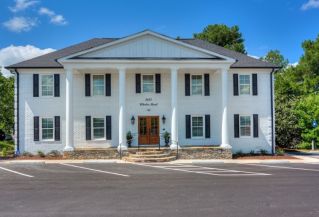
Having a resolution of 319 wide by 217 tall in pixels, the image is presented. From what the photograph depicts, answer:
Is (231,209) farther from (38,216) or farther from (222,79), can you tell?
(222,79)

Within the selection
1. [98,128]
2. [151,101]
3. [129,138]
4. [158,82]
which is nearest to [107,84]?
[98,128]

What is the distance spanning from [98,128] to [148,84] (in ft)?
15.4

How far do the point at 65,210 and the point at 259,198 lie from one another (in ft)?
17.5

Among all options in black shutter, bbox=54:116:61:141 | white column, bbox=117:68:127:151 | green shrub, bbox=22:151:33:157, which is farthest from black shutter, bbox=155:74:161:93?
green shrub, bbox=22:151:33:157

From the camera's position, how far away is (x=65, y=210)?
8102 mm

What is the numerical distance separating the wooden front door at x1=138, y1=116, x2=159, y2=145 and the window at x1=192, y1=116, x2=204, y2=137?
8.57 feet

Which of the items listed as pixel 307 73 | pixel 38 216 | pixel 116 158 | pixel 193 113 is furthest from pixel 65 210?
pixel 307 73

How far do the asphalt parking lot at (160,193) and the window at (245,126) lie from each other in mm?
8091

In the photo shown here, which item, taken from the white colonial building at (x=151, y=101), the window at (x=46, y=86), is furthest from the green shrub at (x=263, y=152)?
the window at (x=46, y=86)

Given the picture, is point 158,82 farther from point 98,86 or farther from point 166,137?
point 98,86

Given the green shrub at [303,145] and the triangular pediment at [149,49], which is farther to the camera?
the green shrub at [303,145]

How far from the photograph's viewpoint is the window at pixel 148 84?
926 inches

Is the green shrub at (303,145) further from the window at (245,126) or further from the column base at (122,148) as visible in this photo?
the column base at (122,148)

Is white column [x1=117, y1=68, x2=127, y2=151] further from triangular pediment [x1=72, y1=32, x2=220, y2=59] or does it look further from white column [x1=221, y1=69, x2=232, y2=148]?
white column [x1=221, y1=69, x2=232, y2=148]
